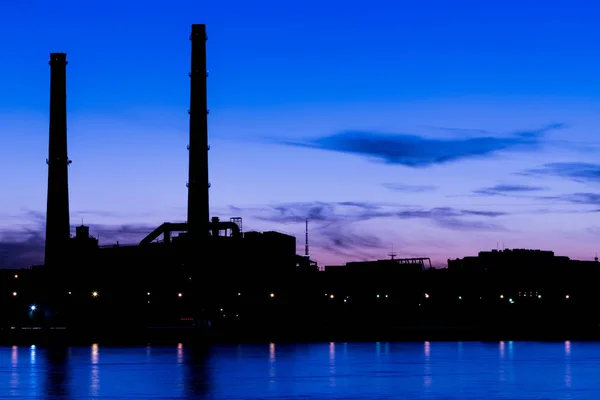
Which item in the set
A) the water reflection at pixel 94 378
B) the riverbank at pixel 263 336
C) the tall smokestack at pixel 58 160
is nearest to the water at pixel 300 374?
the water reflection at pixel 94 378

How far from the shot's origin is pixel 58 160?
10300 cm

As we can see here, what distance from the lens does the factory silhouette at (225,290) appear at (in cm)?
10094

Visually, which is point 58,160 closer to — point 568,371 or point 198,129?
point 198,129

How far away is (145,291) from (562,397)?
99873 mm

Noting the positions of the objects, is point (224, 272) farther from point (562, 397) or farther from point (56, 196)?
point (562, 397)

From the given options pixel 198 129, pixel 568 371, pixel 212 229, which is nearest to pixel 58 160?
pixel 198 129

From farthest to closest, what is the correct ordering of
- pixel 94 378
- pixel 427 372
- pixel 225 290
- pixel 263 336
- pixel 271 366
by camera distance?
1. pixel 225 290
2. pixel 263 336
3. pixel 271 366
4. pixel 427 372
5. pixel 94 378

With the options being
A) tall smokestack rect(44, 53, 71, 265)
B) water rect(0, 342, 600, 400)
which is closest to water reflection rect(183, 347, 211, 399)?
water rect(0, 342, 600, 400)

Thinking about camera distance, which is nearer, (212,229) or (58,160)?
(58,160)

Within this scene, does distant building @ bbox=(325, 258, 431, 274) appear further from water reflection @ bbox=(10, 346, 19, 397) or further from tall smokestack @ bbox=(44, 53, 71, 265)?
water reflection @ bbox=(10, 346, 19, 397)

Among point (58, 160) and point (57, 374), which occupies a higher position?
point (58, 160)

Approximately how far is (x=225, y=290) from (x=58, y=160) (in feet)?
88.8

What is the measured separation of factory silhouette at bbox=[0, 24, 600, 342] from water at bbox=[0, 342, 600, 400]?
85.9 feet

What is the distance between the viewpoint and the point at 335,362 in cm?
5081
